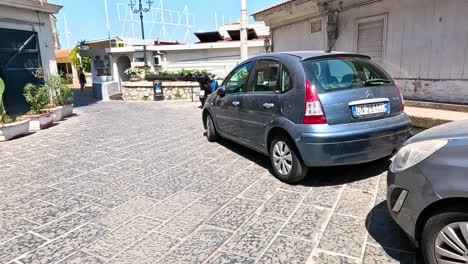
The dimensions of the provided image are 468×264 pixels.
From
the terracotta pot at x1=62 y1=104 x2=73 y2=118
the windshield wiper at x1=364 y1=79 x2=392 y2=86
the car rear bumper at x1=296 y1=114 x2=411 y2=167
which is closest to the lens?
the car rear bumper at x1=296 y1=114 x2=411 y2=167

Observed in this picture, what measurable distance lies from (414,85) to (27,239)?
698 cm

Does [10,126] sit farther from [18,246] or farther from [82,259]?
[82,259]

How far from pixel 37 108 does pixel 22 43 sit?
2.69 m

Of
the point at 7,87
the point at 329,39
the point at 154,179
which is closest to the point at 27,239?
the point at 154,179

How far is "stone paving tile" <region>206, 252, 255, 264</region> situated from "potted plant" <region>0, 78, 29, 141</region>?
6.92 metres

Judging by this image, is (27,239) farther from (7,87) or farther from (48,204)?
(7,87)

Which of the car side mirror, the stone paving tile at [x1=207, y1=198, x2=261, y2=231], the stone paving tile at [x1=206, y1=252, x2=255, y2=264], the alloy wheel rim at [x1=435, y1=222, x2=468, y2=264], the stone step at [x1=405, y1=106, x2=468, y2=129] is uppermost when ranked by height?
the car side mirror

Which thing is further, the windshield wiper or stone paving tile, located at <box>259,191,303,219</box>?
the windshield wiper

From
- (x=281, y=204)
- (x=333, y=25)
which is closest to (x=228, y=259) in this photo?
(x=281, y=204)

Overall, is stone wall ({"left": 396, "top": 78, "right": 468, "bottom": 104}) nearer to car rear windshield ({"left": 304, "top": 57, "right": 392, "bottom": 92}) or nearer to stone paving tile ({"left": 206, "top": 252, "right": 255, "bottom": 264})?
car rear windshield ({"left": 304, "top": 57, "right": 392, "bottom": 92})

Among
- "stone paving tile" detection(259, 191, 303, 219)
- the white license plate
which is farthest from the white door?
"stone paving tile" detection(259, 191, 303, 219)

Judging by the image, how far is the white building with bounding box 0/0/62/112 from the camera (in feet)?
31.7

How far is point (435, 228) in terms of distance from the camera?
2113 millimetres

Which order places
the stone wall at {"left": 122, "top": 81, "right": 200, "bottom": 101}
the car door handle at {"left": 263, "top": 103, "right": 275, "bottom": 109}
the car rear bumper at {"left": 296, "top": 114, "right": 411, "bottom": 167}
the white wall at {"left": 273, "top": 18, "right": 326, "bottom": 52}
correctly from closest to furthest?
the car rear bumper at {"left": 296, "top": 114, "right": 411, "bottom": 167}
the car door handle at {"left": 263, "top": 103, "right": 275, "bottom": 109}
the white wall at {"left": 273, "top": 18, "right": 326, "bottom": 52}
the stone wall at {"left": 122, "top": 81, "right": 200, "bottom": 101}
